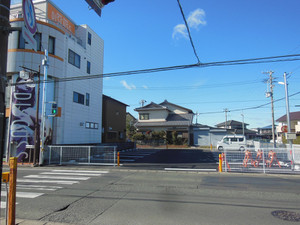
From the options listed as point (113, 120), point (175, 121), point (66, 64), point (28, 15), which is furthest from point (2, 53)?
point (175, 121)

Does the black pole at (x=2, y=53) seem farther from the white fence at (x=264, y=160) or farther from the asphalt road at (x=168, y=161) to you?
the white fence at (x=264, y=160)

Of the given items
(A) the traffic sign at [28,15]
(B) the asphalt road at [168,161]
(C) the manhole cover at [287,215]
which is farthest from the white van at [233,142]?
(A) the traffic sign at [28,15]

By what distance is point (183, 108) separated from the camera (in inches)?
1612

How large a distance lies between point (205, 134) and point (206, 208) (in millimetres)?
33911

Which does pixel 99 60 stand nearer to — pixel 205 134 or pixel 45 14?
pixel 45 14

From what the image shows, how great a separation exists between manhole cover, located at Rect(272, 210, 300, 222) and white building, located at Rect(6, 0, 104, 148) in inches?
539

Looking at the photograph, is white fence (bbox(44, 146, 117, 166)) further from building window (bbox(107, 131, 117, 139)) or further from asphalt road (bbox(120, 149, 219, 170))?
building window (bbox(107, 131, 117, 139))

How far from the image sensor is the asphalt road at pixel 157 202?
4828 mm

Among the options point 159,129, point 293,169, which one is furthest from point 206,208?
point 159,129

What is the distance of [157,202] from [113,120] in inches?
950

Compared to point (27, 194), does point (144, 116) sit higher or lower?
higher

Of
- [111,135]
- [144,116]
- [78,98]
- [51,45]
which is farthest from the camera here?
[144,116]

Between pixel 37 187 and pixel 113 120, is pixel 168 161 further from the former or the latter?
pixel 113 120

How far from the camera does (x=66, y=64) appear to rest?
63.7 feet
